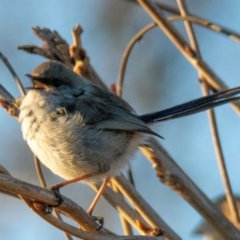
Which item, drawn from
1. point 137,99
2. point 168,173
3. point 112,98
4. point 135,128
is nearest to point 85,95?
point 112,98

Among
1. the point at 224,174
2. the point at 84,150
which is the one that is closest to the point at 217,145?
the point at 224,174

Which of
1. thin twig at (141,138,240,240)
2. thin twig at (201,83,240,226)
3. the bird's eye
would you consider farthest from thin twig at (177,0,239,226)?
the bird's eye

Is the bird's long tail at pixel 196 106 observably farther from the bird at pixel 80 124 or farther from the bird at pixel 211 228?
the bird at pixel 211 228

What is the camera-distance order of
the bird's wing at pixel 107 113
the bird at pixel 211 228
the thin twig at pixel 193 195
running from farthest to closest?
the bird's wing at pixel 107 113 < the bird at pixel 211 228 < the thin twig at pixel 193 195

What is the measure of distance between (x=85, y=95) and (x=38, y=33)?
36 centimetres

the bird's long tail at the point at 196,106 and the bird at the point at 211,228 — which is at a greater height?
the bird's long tail at the point at 196,106

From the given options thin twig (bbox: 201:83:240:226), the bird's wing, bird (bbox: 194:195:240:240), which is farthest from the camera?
the bird's wing

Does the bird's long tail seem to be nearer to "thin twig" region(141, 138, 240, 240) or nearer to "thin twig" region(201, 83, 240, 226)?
"thin twig" region(201, 83, 240, 226)

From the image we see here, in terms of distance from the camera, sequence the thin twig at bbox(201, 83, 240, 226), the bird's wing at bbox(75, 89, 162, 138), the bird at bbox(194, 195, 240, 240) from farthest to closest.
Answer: the bird's wing at bbox(75, 89, 162, 138), the bird at bbox(194, 195, 240, 240), the thin twig at bbox(201, 83, 240, 226)

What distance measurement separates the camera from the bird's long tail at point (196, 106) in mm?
2338

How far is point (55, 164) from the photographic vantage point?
253cm

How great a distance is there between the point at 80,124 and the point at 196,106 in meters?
0.53

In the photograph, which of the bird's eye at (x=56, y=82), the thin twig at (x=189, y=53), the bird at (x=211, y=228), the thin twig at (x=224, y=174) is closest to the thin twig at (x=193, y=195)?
the thin twig at (x=224, y=174)

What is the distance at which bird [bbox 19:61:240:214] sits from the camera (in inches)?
99.2
